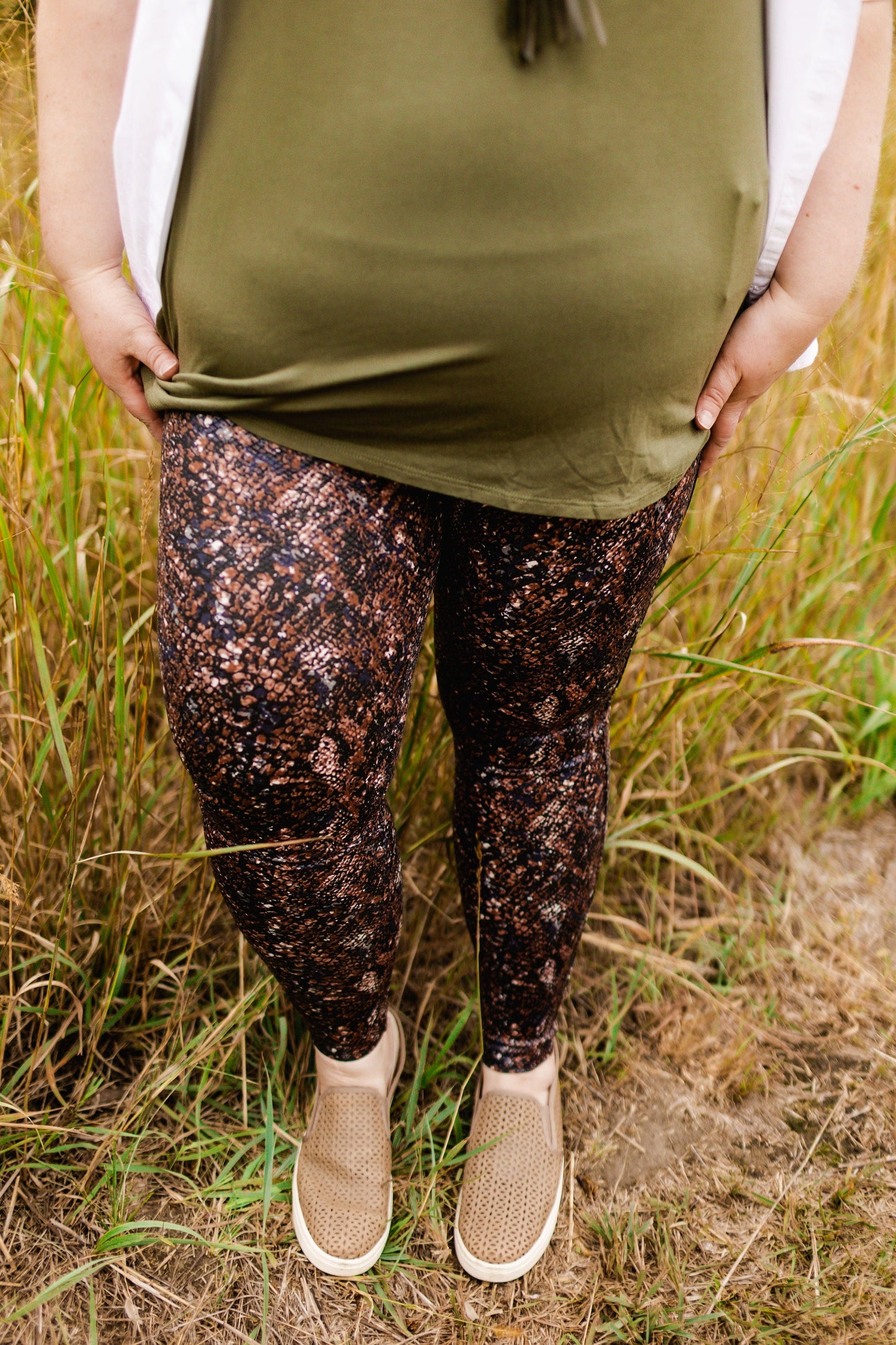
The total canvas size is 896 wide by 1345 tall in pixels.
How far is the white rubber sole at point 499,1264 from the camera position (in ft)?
3.46

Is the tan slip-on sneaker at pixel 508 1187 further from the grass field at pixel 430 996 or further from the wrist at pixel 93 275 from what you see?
the wrist at pixel 93 275

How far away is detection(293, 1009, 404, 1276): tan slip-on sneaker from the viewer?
41.3 inches

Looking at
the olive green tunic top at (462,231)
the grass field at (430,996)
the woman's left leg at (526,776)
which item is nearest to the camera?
the olive green tunic top at (462,231)

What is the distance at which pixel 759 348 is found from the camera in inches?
29.4

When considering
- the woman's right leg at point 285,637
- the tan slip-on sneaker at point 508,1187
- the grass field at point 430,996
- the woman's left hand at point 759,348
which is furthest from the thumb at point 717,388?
the tan slip-on sneaker at point 508,1187

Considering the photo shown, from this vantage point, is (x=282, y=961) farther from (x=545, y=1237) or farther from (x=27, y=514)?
(x=27, y=514)

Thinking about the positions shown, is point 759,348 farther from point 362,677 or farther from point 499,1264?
point 499,1264

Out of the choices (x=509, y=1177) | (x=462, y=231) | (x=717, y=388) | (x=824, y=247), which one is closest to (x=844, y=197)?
(x=824, y=247)

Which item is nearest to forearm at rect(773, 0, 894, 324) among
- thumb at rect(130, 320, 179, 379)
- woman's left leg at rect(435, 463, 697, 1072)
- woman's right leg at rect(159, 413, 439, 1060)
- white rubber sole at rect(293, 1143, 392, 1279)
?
woman's left leg at rect(435, 463, 697, 1072)

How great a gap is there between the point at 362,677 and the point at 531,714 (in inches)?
8.4

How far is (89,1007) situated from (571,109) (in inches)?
46.8

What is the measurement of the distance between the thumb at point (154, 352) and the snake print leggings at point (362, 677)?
5cm

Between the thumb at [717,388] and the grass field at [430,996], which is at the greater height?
the thumb at [717,388]

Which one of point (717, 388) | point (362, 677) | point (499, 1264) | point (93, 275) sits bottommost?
point (499, 1264)
